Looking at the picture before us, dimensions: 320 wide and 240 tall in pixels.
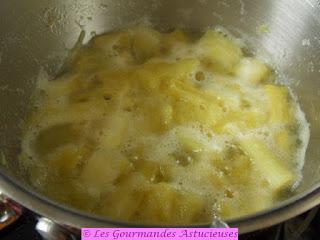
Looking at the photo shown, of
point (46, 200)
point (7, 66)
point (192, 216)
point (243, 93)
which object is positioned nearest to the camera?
point (46, 200)

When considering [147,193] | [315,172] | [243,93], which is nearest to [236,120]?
[243,93]

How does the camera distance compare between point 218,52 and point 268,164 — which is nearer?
point 268,164

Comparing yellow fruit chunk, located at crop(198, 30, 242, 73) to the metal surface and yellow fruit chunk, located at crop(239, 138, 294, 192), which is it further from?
yellow fruit chunk, located at crop(239, 138, 294, 192)

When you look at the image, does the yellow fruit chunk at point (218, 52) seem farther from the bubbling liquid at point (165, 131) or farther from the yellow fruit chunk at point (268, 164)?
the yellow fruit chunk at point (268, 164)

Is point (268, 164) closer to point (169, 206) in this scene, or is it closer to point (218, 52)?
point (169, 206)

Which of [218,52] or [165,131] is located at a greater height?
[218,52]

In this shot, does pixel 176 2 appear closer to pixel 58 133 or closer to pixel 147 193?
pixel 58 133

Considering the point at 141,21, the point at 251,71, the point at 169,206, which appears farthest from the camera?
the point at 141,21

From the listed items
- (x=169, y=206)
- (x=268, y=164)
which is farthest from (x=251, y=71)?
(x=169, y=206)

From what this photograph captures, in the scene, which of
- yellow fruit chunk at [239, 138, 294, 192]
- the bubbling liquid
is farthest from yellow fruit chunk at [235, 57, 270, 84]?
yellow fruit chunk at [239, 138, 294, 192]
